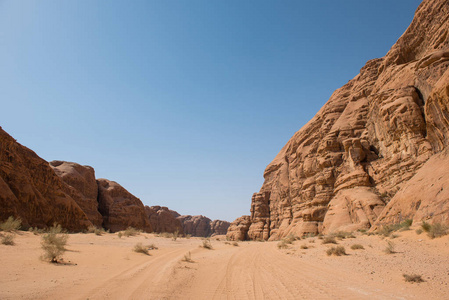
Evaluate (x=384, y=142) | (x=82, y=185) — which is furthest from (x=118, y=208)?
(x=384, y=142)

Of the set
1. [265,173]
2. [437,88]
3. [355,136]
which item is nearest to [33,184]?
[437,88]

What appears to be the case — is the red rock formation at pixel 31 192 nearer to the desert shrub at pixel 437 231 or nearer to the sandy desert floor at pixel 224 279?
the sandy desert floor at pixel 224 279

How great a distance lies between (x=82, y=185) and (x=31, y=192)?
19.9 m

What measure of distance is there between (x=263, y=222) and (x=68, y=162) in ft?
139

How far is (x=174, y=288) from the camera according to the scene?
5473mm

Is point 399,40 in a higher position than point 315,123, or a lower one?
higher

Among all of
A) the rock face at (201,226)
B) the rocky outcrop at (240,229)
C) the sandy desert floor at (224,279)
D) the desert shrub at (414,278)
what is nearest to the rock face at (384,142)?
the sandy desert floor at (224,279)

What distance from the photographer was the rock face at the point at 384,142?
55.9 feet

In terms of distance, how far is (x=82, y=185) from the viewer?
126 feet

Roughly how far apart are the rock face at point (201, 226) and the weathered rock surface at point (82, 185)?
67.5 metres

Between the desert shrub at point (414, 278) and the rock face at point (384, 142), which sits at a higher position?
the rock face at point (384, 142)

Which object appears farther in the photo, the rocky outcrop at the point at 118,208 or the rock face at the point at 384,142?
the rocky outcrop at the point at 118,208

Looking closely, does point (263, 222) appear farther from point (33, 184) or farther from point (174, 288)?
point (174, 288)

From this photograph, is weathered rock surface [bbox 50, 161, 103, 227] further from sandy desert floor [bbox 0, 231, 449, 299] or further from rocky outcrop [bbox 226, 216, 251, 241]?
rocky outcrop [bbox 226, 216, 251, 241]
